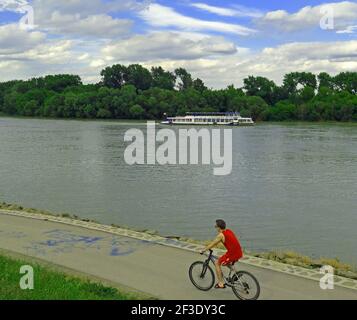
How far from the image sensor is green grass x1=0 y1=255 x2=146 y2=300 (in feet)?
25.6

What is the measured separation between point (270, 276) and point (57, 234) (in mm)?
5872

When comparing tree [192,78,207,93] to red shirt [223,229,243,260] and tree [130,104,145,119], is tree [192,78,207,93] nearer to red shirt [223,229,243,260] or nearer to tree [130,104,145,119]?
tree [130,104,145,119]

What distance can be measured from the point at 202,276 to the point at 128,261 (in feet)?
7.23

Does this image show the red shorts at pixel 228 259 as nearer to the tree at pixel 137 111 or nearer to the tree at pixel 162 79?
the tree at pixel 137 111

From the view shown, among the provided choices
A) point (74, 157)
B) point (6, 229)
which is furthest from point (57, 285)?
point (74, 157)

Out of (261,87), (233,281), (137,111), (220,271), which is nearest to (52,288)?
(220,271)

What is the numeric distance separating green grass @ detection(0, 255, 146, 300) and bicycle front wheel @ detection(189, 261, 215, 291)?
117 cm

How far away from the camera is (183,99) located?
12400 cm

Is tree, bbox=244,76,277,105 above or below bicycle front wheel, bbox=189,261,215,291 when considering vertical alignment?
above

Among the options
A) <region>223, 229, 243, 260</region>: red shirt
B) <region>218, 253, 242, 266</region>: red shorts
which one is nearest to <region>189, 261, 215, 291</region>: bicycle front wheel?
<region>218, 253, 242, 266</region>: red shorts

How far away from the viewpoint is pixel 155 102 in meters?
121
